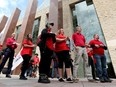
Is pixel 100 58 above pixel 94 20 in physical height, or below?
below

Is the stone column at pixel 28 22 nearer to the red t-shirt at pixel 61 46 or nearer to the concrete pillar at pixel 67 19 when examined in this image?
the concrete pillar at pixel 67 19

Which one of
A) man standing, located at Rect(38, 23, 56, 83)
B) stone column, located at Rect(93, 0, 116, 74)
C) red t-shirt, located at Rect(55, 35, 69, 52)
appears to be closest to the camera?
man standing, located at Rect(38, 23, 56, 83)

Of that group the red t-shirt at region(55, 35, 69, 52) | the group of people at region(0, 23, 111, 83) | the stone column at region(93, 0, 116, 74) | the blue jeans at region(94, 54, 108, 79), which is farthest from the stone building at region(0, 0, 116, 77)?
the red t-shirt at region(55, 35, 69, 52)

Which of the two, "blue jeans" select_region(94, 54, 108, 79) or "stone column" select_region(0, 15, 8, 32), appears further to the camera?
"stone column" select_region(0, 15, 8, 32)

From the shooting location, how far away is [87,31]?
11227 mm

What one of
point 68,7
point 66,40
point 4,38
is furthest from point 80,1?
point 66,40

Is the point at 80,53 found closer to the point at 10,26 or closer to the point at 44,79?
the point at 44,79

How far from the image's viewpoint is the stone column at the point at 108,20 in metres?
9.77

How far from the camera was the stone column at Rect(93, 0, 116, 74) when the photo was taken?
9.77 m

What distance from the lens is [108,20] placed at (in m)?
10.6

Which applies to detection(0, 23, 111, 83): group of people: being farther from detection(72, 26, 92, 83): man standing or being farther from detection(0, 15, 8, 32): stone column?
detection(0, 15, 8, 32): stone column

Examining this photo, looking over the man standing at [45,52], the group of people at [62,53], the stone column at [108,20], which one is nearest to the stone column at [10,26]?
the stone column at [108,20]

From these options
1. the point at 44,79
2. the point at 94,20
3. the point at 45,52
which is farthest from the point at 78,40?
the point at 94,20

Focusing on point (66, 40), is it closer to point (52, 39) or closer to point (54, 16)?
point (52, 39)
